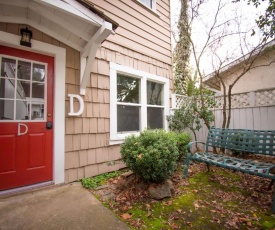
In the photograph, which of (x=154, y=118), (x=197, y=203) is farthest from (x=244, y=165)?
(x=154, y=118)

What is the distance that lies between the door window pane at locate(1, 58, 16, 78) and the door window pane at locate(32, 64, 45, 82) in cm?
28

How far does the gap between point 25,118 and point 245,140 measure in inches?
160

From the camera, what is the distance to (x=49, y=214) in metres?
1.97

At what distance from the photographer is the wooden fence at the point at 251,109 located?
449cm

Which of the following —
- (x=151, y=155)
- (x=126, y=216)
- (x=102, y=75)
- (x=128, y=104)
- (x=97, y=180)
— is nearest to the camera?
(x=126, y=216)

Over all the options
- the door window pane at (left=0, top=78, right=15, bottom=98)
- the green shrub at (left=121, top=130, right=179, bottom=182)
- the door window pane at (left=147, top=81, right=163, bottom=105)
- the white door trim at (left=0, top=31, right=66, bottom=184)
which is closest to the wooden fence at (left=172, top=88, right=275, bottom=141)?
the door window pane at (left=147, top=81, right=163, bottom=105)

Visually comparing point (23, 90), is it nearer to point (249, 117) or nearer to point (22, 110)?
point (22, 110)

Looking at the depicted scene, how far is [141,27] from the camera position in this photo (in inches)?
168

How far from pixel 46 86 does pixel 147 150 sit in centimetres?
211

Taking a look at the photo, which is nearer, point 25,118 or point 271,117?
point 25,118

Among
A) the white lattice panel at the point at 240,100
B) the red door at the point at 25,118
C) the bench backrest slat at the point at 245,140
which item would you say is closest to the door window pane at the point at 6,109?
the red door at the point at 25,118

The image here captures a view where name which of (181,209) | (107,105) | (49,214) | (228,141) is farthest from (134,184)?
(228,141)

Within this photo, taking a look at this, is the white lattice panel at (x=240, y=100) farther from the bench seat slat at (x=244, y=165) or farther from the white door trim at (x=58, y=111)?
the white door trim at (x=58, y=111)

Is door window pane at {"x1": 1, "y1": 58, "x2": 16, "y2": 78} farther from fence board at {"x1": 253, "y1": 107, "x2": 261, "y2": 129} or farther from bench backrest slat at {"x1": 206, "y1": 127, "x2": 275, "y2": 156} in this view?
fence board at {"x1": 253, "y1": 107, "x2": 261, "y2": 129}
